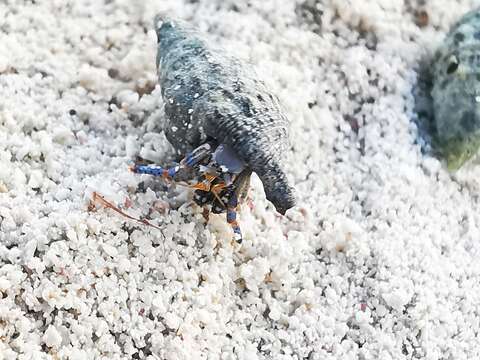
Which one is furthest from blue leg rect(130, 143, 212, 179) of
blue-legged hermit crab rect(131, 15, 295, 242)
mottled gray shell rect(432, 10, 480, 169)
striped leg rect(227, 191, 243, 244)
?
mottled gray shell rect(432, 10, 480, 169)

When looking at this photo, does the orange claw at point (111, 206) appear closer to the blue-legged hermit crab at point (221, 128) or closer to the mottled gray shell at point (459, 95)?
the blue-legged hermit crab at point (221, 128)

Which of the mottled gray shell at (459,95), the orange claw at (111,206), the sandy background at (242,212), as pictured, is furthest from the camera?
the mottled gray shell at (459,95)

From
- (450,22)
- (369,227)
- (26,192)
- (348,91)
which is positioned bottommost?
(26,192)

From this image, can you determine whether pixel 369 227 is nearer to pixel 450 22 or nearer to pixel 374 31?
pixel 374 31

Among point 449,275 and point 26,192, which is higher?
point 449,275

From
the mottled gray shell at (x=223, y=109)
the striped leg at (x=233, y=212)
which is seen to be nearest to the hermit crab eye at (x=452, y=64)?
the mottled gray shell at (x=223, y=109)

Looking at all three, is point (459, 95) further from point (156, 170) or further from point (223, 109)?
point (156, 170)

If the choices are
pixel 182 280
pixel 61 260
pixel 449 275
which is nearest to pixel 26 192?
pixel 61 260
